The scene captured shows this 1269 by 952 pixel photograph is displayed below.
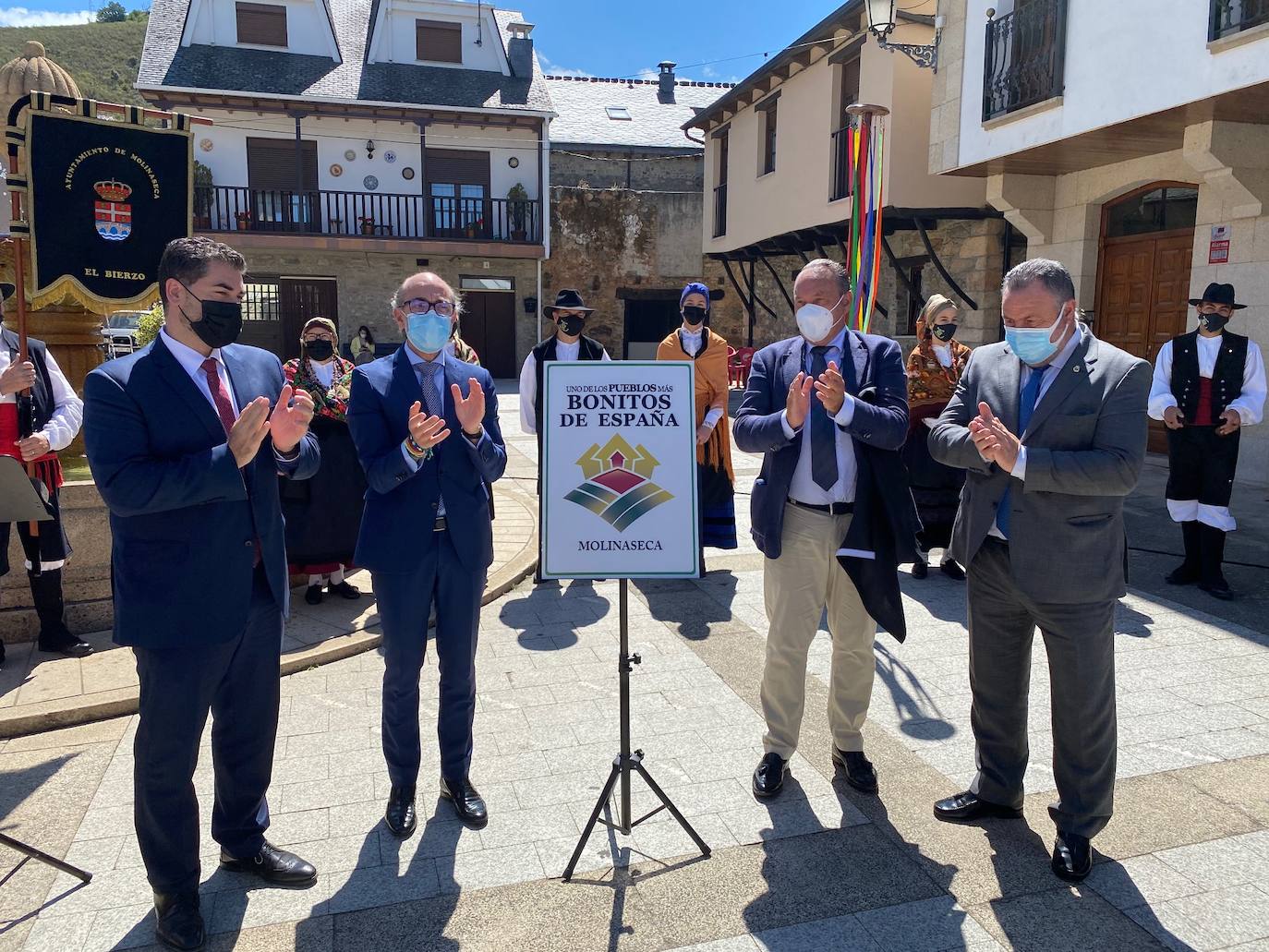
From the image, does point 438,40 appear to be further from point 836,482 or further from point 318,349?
point 836,482

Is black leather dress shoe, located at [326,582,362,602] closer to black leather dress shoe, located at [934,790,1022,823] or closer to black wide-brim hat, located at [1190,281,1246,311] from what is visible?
black leather dress shoe, located at [934,790,1022,823]

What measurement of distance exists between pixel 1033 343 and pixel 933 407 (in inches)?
128

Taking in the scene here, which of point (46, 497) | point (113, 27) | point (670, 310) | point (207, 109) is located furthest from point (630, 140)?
point (113, 27)

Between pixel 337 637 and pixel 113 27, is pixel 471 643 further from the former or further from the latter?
pixel 113 27

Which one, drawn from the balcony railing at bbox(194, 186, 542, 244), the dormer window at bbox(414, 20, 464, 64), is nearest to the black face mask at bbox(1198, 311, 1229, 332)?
the balcony railing at bbox(194, 186, 542, 244)

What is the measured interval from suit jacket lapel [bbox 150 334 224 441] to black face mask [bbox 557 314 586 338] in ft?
11.8

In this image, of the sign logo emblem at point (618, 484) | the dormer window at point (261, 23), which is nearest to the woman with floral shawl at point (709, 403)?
the sign logo emblem at point (618, 484)

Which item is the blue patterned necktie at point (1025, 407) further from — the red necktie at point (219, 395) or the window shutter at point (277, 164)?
the window shutter at point (277, 164)

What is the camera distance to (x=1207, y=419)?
20.1 ft

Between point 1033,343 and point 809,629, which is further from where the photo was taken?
point 809,629

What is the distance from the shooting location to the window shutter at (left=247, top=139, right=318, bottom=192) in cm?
2309

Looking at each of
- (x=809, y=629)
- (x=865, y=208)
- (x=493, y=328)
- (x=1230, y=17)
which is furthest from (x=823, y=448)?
(x=493, y=328)

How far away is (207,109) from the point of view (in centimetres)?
2261

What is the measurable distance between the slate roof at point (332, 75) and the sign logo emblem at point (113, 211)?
1987cm
